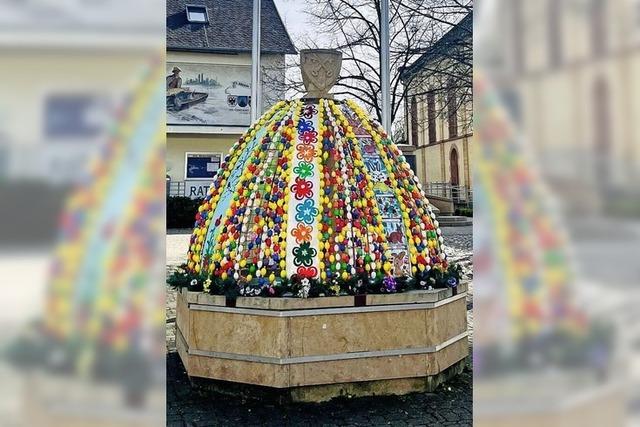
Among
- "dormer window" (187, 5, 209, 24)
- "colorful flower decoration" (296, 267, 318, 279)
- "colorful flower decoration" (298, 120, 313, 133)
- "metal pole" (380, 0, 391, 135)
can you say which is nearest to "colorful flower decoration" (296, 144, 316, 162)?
"colorful flower decoration" (298, 120, 313, 133)

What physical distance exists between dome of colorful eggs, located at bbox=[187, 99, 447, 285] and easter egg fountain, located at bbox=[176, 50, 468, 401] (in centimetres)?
1

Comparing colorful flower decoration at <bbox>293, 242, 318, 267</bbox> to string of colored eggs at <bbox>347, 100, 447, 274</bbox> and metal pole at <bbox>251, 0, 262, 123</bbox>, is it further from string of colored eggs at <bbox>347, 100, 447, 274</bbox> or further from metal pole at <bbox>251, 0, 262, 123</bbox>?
metal pole at <bbox>251, 0, 262, 123</bbox>

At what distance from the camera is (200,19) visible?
29.0m

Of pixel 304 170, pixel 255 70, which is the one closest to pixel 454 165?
pixel 255 70

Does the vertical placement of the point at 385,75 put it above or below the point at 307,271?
A: above

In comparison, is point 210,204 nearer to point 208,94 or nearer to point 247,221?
point 247,221

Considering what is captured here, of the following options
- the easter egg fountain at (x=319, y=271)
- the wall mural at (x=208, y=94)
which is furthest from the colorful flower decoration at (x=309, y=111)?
the wall mural at (x=208, y=94)
